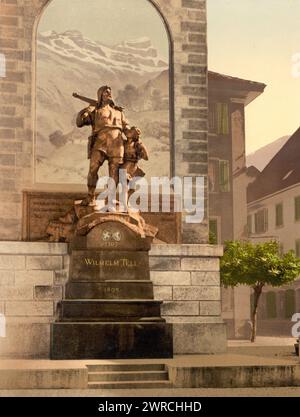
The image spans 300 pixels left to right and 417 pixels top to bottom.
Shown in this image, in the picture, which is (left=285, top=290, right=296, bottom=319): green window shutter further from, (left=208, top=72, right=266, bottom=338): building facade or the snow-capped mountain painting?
the snow-capped mountain painting

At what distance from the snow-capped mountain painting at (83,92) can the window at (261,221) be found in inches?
1268

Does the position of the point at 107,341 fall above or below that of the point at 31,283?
below

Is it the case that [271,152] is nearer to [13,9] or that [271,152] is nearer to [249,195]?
[249,195]

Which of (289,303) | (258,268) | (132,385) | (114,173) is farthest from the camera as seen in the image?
(289,303)

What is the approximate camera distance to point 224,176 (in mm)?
43188

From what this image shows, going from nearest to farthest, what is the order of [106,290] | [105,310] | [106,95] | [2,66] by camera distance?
[105,310]
[106,290]
[106,95]
[2,66]

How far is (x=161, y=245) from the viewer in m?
18.3

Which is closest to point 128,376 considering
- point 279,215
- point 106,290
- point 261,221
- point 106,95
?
point 106,290

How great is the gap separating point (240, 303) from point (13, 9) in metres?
26.0

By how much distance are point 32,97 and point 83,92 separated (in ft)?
4.11

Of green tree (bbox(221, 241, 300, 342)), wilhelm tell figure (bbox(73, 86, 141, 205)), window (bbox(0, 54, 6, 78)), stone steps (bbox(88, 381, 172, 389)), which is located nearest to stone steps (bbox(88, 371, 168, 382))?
stone steps (bbox(88, 381, 172, 389))

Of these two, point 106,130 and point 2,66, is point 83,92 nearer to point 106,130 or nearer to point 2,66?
point 2,66

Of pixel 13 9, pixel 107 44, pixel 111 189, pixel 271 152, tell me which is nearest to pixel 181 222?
pixel 111 189

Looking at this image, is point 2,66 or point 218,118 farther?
point 218,118
